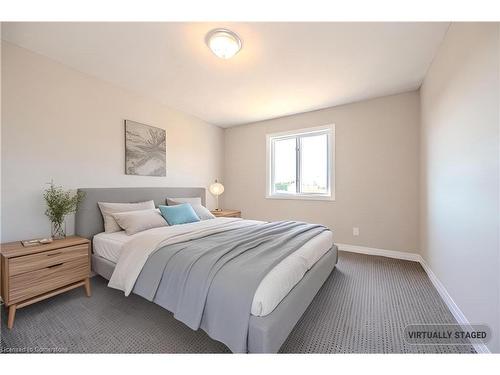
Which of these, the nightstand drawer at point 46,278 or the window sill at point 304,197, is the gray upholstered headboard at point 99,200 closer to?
the nightstand drawer at point 46,278

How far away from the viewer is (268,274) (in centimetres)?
136

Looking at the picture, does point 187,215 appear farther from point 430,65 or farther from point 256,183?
point 430,65

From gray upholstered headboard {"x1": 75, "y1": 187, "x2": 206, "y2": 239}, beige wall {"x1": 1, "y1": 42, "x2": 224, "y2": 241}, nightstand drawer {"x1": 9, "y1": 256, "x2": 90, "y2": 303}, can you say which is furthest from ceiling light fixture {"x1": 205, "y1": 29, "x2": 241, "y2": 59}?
nightstand drawer {"x1": 9, "y1": 256, "x2": 90, "y2": 303}

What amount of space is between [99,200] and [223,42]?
2.29 m

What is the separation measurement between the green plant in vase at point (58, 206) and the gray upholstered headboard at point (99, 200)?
0.11m

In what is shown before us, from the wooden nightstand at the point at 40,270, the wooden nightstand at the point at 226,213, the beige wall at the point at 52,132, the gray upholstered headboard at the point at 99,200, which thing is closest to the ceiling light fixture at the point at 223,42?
the beige wall at the point at 52,132

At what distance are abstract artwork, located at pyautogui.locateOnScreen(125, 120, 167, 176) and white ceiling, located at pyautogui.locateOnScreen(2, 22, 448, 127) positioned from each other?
540 mm

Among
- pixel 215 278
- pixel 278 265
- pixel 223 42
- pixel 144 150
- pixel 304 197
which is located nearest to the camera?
pixel 215 278

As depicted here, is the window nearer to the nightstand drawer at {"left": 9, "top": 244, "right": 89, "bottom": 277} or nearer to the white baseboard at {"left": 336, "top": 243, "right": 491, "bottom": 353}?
the white baseboard at {"left": 336, "top": 243, "right": 491, "bottom": 353}

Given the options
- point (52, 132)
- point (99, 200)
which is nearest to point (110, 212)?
point (99, 200)

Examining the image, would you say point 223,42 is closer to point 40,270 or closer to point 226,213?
point 40,270

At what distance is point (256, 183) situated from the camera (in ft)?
14.6

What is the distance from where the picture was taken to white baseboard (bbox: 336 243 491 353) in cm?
155

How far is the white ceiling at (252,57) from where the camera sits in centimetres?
181
